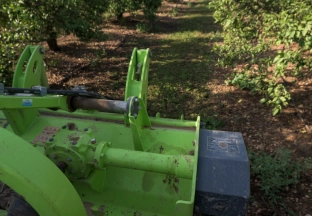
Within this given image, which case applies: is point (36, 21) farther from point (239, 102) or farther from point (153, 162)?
point (153, 162)

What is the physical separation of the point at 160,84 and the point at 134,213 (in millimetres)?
3878

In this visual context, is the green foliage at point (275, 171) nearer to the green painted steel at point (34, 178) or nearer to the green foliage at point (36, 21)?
the green painted steel at point (34, 178)

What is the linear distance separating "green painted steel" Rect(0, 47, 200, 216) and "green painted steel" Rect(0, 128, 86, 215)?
2 cm

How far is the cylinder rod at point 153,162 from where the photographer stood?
180 centimetres

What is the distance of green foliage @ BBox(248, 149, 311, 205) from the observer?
303 cm

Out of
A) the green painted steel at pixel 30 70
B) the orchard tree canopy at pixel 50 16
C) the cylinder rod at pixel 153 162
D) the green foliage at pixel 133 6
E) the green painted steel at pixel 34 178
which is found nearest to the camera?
the green painted steel at pixel 34 178

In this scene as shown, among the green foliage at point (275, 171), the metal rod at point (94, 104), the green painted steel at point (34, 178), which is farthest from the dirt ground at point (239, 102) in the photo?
the green painted steel at point (34, 178)

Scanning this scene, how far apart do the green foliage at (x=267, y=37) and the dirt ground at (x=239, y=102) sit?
26 cm

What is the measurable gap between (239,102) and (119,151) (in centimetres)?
338

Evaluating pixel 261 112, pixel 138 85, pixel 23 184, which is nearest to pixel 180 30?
pixel 261 112

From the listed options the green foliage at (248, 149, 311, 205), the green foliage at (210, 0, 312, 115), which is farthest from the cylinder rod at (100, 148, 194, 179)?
the green foliage at (210, 0, 312, 115)

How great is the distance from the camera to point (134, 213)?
2.19 m

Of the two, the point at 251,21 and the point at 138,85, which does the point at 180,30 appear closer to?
the point at 251,21

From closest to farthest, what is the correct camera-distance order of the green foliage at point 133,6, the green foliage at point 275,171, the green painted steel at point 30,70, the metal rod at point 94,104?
the metal rod at point 94,104 → the green painted steel at point 30,70 → the green foliage at point 275,171 → the green foliage at point 133,6
